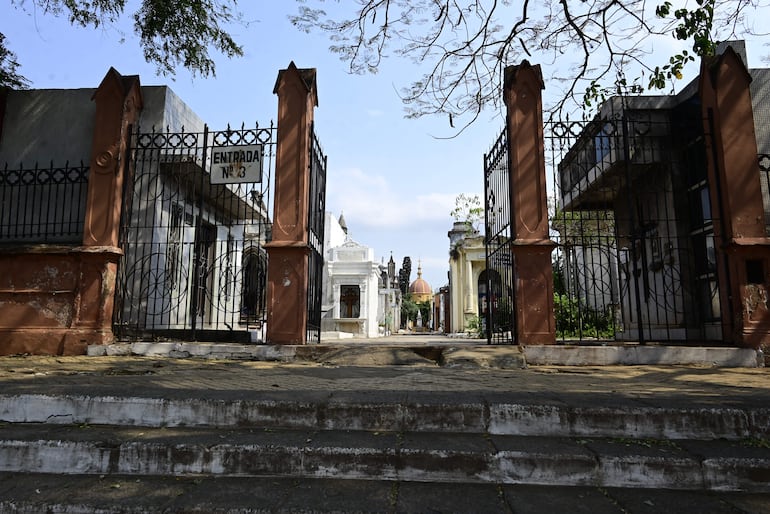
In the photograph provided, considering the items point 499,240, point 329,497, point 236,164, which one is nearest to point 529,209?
point 499,240

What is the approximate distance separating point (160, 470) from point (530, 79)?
6.90 m

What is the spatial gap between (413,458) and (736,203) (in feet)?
21.0

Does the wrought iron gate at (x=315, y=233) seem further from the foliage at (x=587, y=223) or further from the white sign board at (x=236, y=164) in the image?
the foliage at (x=587, y=223)

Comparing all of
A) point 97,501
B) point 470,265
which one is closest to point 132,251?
point 97,501

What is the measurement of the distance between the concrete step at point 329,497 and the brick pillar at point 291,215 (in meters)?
4.33

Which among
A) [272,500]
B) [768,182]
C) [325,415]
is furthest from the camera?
[768,182]

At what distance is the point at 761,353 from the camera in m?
6.45

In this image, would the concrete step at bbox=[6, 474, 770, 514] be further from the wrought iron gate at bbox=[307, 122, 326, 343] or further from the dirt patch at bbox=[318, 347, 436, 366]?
the wrought iron gate at bbox=[307, 122, 326, 343]

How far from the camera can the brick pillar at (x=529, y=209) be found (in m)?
6.85

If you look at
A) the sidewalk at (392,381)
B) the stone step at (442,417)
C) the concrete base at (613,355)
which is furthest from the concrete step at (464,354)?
the stone step at (442,417)

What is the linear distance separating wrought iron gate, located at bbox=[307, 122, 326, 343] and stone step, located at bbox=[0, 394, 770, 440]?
4.08 m

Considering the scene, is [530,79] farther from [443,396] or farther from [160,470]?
[160,470]

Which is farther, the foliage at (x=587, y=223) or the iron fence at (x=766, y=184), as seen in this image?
the foliage at (x=587, y=223)

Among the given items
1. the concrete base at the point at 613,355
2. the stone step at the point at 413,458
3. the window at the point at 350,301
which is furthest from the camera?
the window at the point at 350,301
